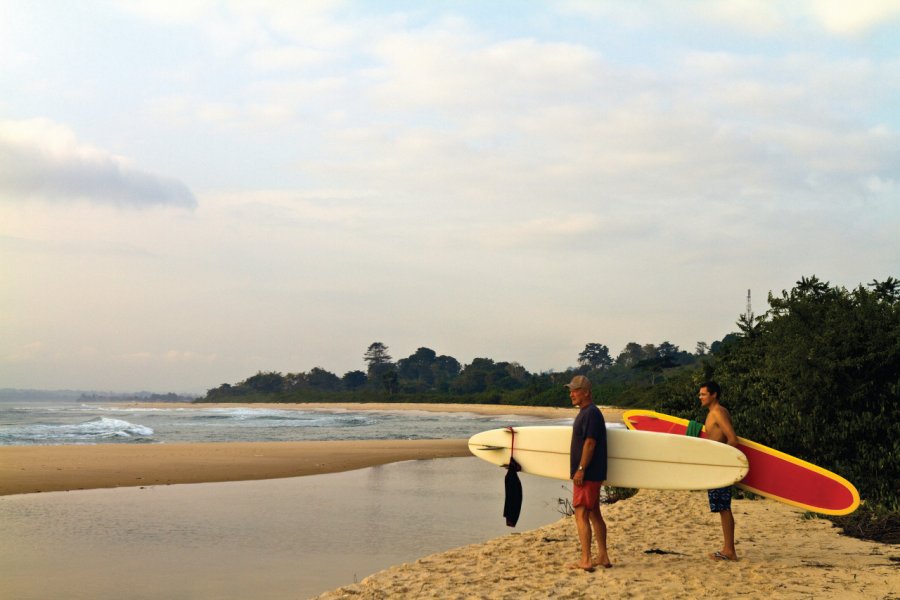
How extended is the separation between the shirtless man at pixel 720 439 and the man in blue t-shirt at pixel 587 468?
1027 mm

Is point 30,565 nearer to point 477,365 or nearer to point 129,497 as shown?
point 129,497

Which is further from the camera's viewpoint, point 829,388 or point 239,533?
point 829,388

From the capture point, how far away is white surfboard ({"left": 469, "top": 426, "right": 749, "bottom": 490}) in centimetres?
658

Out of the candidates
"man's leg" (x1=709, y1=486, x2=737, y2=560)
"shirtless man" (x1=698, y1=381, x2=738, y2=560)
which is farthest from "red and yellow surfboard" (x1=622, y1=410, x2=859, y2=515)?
"man's leg" (x1=709, y1=486, x2=737, y2=560)

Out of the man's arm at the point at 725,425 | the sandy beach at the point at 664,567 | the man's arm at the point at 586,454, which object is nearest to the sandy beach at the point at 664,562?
the sandy beach at the point at 664,567

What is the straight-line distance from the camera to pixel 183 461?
52.5 feet

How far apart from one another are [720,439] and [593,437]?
1427 millimetres

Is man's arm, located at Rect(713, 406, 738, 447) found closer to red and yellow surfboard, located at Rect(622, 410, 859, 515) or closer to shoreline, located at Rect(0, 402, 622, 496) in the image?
red and yellow surfboard, located at Rect(622, 410, 859, 515)

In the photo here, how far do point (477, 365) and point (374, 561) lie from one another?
96.3m

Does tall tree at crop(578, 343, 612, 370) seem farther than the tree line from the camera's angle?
Yes

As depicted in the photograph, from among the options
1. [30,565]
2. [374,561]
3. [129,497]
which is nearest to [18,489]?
[129,497]

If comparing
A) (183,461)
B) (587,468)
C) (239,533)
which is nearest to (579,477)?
(587,468)

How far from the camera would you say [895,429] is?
861cm

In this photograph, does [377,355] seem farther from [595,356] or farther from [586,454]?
[586,454]
